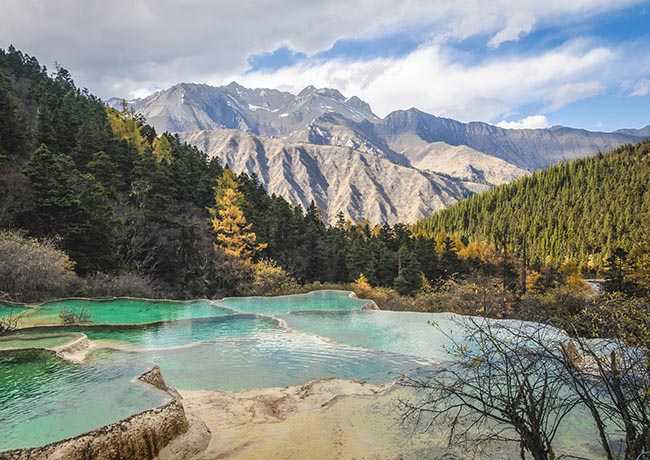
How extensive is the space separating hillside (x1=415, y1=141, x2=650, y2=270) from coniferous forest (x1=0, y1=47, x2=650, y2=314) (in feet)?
51.5

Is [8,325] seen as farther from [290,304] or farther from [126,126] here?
[126,126]

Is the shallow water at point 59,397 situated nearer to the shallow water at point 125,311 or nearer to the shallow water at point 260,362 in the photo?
the shallow water at point 260,362

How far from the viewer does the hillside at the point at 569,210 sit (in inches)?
2689

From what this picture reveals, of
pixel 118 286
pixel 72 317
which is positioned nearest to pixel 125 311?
pixel 118 286

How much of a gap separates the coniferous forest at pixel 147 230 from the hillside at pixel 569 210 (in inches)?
618

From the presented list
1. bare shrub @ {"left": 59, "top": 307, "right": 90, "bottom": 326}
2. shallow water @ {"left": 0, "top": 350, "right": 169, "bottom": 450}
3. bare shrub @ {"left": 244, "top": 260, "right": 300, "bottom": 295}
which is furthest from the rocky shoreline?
bare shrub @ {"left": 244, "top": 260, "right": 300, "bottom": 295}

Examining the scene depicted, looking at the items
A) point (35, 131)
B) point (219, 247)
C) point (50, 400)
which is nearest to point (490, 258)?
point (219, 247)

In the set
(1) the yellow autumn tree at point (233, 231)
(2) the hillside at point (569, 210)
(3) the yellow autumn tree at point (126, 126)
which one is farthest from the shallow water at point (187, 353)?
(2) the hillside at point (569, 210)

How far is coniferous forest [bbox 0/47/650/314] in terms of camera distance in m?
18.0

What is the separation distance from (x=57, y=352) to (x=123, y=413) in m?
3.87

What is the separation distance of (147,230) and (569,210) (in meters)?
80.2

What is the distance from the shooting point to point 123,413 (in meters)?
5.36

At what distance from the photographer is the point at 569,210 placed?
260ft

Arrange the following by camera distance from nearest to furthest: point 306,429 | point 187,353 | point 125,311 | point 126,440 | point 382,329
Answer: point 126,440, point 306,429, point 187,353, point 382,329, point 125,311
